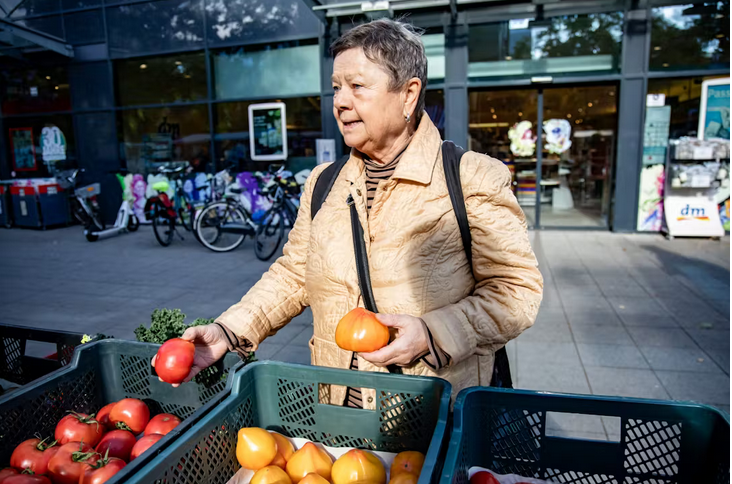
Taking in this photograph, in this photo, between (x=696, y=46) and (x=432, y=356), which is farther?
(x=696, y=46)

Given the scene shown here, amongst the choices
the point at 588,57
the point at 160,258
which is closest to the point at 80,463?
the point at 160,258

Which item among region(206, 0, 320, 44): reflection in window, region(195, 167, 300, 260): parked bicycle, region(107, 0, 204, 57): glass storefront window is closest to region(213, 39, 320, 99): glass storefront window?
region(206, 0, 320, 44): reflection in window

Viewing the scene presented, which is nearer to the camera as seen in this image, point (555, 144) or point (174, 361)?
point (174, 361)

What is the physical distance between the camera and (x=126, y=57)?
12.1m

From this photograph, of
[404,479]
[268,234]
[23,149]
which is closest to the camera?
[404,479]

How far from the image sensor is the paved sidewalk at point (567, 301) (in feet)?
13.8

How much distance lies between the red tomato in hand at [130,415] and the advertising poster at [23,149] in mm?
14007

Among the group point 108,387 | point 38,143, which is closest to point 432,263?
point 108,387

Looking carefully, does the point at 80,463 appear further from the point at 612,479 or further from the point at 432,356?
the point at 612,479

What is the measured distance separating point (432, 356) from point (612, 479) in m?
0.54

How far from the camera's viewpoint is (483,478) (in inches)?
50.3

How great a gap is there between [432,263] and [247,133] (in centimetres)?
1064

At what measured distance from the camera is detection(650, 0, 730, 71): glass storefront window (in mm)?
9148

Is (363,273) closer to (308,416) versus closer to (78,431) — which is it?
(308,416)
